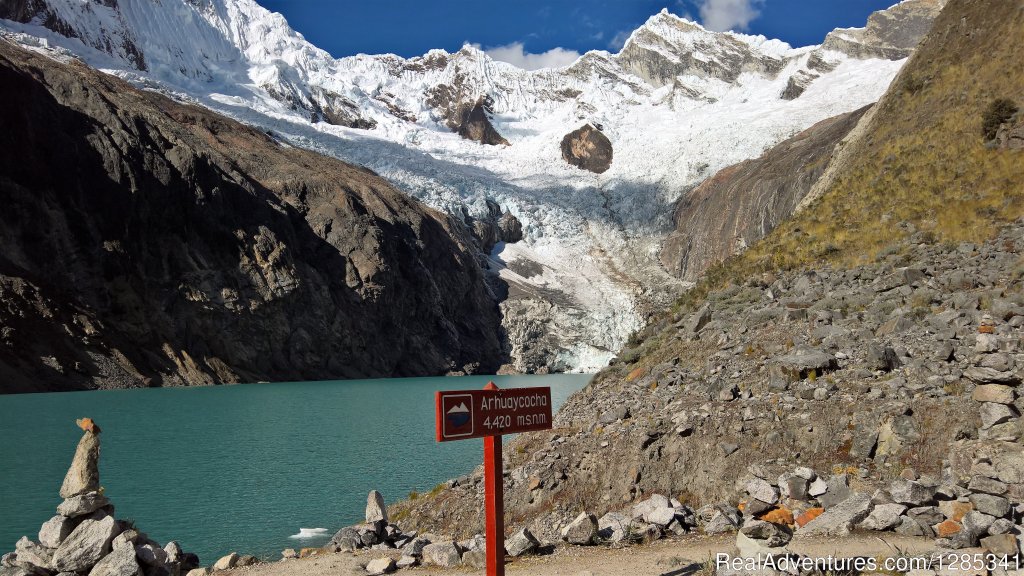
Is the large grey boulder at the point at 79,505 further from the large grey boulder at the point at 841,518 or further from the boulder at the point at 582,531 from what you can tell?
the large grey boulder at the point at 841,518

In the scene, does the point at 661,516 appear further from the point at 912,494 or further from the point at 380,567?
the point at 380,567

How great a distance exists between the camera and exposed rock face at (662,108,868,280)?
320ft

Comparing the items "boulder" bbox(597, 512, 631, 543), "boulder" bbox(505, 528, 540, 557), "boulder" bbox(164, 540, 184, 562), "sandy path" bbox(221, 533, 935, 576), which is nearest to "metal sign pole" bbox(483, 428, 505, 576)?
"sandy path" bbox(221, 533, 935, 576)

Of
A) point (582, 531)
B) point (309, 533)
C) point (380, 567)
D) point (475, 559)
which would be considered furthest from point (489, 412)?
point (309, 533)

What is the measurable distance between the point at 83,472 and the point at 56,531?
76 centimetres

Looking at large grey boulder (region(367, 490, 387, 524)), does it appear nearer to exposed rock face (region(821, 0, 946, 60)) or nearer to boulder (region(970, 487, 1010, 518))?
boulder (region(970, 487, 1010, 518))

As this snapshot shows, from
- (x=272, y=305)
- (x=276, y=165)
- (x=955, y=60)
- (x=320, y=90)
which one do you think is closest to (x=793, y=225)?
(x=955, y=60)

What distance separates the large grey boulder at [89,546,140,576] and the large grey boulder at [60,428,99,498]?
0.90 m

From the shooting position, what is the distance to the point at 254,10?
184 m

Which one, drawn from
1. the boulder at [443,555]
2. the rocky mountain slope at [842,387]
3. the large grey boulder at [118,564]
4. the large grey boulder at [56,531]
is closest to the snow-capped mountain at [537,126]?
the rocky mountain slope at [842,387]

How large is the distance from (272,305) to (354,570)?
7126 centimetres

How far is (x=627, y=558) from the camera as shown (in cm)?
902

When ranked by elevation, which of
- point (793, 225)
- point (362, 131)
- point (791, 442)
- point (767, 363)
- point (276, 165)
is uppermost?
point (362, 131)

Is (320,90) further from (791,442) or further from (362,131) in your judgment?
(791,442)
